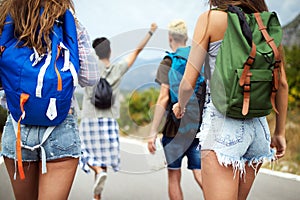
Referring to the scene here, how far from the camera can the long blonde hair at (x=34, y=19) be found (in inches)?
87.3

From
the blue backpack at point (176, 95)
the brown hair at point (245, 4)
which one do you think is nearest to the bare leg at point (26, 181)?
the brown hair at point (245, 4)

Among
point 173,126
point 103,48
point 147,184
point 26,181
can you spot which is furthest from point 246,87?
point 147,184

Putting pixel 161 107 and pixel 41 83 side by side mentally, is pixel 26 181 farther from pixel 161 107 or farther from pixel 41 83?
pixel 161 107

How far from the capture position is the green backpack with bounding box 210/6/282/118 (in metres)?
2.22

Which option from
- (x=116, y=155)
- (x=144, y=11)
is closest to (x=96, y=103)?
(x=116, y=155)

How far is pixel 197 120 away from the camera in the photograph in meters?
3.32

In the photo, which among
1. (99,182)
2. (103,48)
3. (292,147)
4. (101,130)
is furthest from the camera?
(292,147)

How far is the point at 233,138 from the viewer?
7.58 feet

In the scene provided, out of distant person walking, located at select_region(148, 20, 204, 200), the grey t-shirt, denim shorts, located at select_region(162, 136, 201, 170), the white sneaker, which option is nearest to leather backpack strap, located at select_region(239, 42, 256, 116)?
distant person walking, located at select_region(148, 20, 204, 200)

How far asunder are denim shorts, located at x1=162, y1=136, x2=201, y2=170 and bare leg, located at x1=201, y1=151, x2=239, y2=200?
4.06 ft

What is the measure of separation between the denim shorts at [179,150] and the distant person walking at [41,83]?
1.34 m

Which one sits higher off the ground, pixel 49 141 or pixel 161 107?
pixel 49 141

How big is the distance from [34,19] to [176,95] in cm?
142

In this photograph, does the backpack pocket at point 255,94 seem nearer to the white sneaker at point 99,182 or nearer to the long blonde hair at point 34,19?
the long blonde hair at point 34,19
